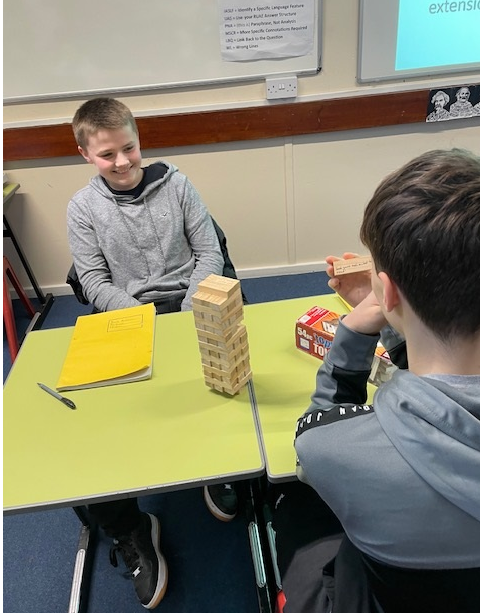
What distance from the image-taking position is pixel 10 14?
234cm

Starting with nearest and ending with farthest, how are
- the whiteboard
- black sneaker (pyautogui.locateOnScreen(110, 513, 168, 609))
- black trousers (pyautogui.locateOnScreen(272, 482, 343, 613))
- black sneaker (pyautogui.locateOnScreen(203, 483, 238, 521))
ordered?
black trousers (pyautogui.locateOnScreen(272, 482, 343, 613))
black sneaker (pyautogui.locateOnScreen(110, 513, 168, 609))
black sneaker (pyautogui.locateOnScreen(203, 483, 238, 521))
the whiteboard

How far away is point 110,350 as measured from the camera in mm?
1270

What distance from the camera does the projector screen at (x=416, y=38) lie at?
2.36 metres

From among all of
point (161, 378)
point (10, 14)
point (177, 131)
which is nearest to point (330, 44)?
Answer: point (177, 131)

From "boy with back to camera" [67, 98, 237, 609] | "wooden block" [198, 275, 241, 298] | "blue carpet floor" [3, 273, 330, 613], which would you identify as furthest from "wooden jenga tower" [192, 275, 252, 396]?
"blue carpet floor" [3, 273, 330, 613]

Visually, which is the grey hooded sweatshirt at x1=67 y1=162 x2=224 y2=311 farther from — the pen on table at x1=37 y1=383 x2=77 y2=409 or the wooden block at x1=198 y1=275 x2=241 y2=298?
the wooden block at x1=198 y1=275 x2=241 y2=298

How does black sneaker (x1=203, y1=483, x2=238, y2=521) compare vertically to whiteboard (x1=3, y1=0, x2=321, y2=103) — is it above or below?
below

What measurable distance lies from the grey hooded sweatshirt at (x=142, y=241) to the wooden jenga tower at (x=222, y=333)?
0.68 meters

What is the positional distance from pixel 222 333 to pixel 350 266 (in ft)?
1.05

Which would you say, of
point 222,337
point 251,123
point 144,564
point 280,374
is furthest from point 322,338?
point 251,123

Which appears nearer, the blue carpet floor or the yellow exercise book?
the yellow exercise book

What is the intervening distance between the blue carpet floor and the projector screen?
2277mm

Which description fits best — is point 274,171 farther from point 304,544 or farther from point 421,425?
point 421,425

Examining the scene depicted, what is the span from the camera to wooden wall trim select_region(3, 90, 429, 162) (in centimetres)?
257
